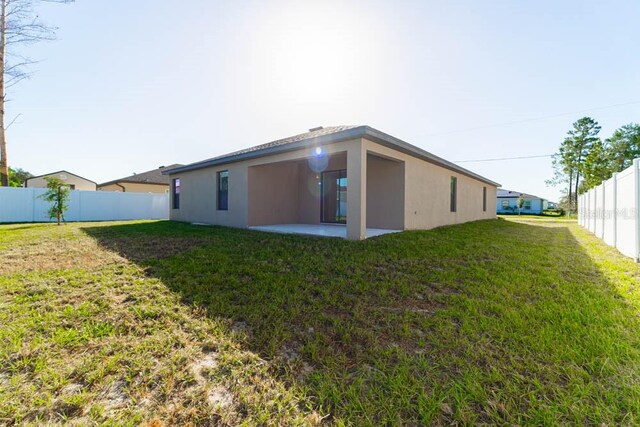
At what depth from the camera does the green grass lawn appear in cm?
167

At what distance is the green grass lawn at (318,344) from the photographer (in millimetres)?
1669

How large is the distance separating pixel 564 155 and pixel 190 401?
41082mm

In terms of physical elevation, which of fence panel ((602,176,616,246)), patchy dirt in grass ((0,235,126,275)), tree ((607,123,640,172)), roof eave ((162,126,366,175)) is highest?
tree ((607,123,640,172))

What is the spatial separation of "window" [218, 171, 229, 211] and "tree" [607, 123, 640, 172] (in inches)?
1357

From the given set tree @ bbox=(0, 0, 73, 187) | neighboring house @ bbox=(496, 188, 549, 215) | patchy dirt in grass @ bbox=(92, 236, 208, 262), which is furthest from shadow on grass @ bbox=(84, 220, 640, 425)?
neighboring house @ bbox=(496, 188, 549, 215)

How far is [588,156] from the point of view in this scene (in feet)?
83.0

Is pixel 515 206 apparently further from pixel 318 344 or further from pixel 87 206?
pixel 87 206

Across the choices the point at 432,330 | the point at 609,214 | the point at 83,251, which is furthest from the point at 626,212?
the point at 83,251

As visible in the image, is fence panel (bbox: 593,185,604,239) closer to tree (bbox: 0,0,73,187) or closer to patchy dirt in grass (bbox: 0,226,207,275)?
patchy dirt in grass (bbox: 0,226,207,275)

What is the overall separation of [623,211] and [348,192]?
5.61 m

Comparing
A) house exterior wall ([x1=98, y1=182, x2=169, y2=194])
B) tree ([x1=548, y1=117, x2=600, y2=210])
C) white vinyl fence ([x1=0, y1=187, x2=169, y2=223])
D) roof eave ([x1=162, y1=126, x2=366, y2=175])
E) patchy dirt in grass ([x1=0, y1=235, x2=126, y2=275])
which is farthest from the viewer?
tree ([x1=548, y1=117, x2=600, y2=210])

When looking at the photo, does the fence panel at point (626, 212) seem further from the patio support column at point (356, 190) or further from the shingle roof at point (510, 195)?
the shingle roof at point (510, 195)

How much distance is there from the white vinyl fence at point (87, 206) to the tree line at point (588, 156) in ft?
109

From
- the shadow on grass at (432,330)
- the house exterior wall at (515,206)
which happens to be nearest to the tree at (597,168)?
the house exterior wall at (515,206)
